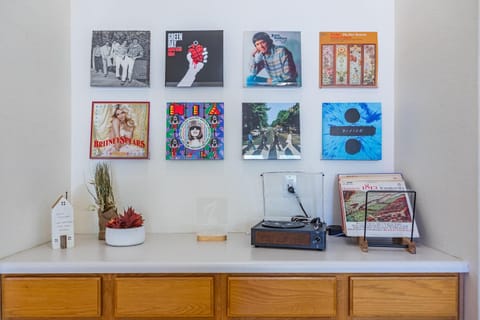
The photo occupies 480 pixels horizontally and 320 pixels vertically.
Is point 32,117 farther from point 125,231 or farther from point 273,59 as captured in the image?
point 273,59

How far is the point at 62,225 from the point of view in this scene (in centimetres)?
133

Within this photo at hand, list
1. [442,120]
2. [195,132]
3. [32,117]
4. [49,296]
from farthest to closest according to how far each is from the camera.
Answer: [195,132], [32,117], [442,120], [49,296]

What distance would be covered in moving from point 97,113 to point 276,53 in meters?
0.91

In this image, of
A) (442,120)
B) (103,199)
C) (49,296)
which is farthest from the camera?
(103,199)

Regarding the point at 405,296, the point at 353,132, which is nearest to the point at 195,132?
the point at 353,132

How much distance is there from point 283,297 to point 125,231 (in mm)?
674

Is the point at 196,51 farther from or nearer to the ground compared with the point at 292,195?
farther from the ground

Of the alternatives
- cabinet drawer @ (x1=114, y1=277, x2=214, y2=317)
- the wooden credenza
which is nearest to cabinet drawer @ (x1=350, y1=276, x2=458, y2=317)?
the wooden credenza

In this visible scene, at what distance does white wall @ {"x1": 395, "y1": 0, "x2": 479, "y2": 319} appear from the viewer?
3.49 feet

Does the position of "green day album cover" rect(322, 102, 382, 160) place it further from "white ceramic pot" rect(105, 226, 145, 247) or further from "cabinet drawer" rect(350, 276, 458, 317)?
"white ceramic pot" rect(105, 226, 145, 247)

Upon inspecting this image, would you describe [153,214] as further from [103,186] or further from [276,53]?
[276,53]

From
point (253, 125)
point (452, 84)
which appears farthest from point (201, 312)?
point (452, 84)

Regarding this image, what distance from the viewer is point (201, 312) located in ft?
3.62

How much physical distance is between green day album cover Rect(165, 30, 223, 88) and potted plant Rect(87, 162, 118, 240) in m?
0.52
